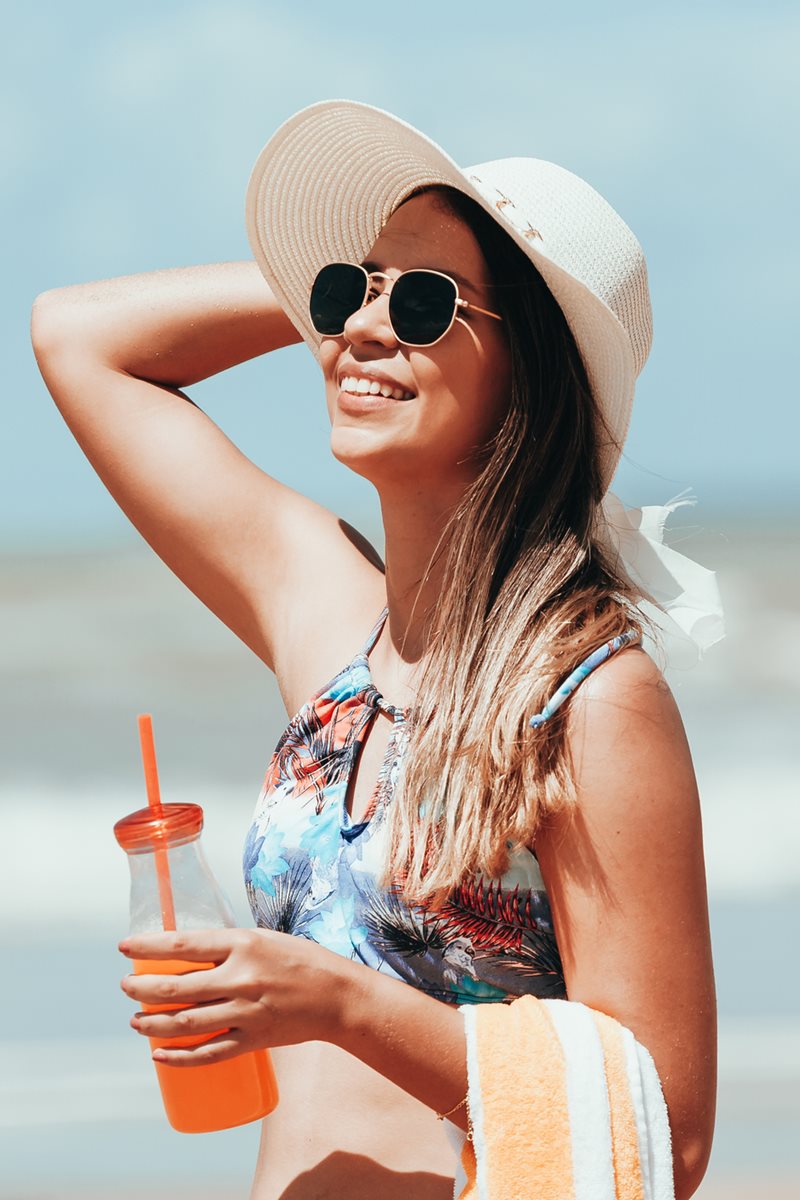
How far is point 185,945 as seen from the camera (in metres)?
1.84

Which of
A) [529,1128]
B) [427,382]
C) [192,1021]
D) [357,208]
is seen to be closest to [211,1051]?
[192,1021]

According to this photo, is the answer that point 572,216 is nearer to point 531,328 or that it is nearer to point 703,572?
point 531,328

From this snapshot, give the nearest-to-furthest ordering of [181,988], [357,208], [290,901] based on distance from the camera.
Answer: [181,988]
[290,901]
[357,208]

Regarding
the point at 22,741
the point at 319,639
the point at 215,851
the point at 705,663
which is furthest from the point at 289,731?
the point at 705,663

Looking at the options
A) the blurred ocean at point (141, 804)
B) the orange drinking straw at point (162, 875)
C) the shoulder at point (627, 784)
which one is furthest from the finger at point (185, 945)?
the blurred ocean at point (141, 804)

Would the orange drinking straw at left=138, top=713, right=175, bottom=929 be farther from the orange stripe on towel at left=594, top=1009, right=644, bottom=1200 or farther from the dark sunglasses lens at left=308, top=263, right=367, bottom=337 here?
the dark sunglasses lens at left=308, top=263, right=367, bottom=337

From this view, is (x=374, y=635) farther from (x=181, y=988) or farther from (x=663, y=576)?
(x=181, y=988)

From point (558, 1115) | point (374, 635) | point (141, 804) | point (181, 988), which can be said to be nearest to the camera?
point (181, 988)

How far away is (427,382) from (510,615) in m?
0.34

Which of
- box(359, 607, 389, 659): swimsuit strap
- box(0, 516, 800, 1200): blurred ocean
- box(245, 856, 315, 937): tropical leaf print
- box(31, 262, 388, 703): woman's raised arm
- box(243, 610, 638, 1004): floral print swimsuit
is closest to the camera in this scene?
box(243, 610, 638, 1004): floral print swimsuit

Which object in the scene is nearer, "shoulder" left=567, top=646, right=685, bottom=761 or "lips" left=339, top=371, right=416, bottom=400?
"shoulder" left=567, top=646, right=685, bottom=761

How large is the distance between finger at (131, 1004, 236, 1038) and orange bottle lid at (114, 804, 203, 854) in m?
0.21

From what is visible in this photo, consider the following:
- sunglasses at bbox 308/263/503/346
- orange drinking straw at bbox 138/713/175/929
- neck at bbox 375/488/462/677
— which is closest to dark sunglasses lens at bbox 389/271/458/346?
sunglasses at bbox 308/263/503/346

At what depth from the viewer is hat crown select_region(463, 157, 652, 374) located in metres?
2.30
